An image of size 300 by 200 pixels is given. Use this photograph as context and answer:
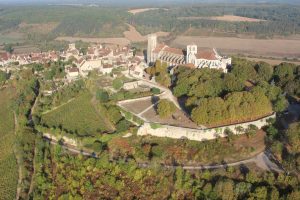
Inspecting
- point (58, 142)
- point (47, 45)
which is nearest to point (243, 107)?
point (58, 142)

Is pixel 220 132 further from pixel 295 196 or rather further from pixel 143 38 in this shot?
pixel 143 38

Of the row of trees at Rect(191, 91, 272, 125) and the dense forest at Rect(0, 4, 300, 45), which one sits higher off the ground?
the row of trees at Rect(191, 91, 272, 125)

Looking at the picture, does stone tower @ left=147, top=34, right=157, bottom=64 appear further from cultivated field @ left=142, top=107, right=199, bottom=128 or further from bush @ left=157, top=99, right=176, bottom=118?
bush @ left=157, top=99, right=176, bottom=118

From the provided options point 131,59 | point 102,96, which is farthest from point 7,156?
point 131,59

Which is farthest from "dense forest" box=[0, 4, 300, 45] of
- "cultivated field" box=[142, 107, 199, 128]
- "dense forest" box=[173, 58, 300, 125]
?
"cultivated field" box=[142, 107, 199, 128]

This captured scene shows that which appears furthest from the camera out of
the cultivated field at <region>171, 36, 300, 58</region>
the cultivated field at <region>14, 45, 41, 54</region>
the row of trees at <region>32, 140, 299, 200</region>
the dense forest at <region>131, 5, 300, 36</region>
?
the dense forest at <region>131, 5, 300, 36</region>
